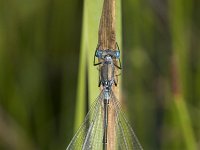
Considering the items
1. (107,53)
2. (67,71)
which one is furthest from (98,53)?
(67,71)

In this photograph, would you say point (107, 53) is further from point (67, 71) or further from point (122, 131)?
point (67, 71)

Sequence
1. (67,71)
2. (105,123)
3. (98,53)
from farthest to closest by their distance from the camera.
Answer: (67,71) < (105,123) < (98,53)

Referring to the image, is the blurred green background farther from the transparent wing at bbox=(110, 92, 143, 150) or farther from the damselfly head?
the damselfly head

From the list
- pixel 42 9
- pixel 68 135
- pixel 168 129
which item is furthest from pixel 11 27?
pixel 168 129

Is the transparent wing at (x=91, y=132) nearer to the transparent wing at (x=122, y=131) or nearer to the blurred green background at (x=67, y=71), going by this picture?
the transparent wing at (x=122, y=131)

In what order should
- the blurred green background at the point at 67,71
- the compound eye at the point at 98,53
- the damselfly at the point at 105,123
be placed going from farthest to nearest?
1. the blurred green background at the point at 67,71
2. the damselfly at the point at 105,123
3. the compound eye at the point at 98,53

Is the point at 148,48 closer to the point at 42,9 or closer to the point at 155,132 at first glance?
the point at 155,132

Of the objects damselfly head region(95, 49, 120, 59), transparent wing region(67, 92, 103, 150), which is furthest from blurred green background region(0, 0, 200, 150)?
damselfly head region(95, 49, 120, 59)

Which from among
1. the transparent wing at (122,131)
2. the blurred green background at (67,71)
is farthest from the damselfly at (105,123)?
the blurred green background at (67,71)

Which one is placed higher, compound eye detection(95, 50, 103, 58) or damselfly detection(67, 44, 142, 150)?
compound eye detection(95, 50, 103, 58)
